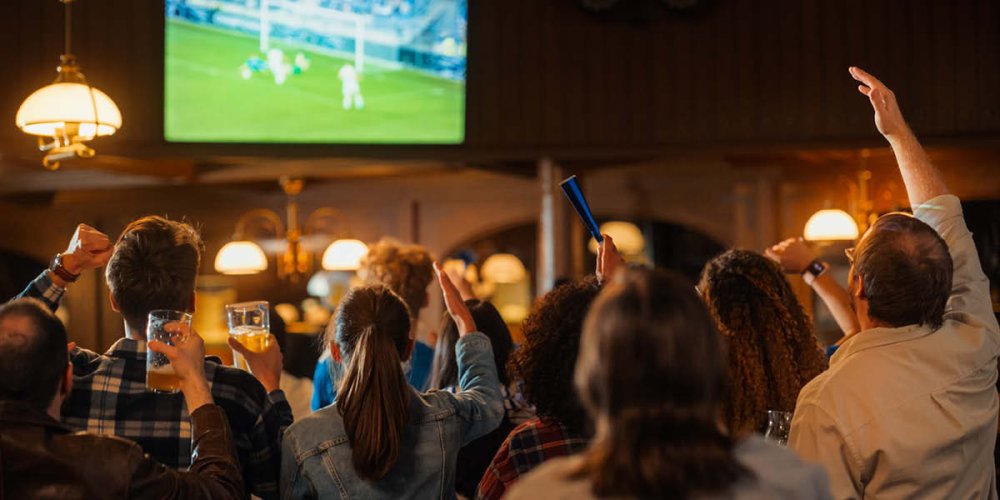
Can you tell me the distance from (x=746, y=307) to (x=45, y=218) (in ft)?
27.5

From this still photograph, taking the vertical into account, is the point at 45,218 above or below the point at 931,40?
below

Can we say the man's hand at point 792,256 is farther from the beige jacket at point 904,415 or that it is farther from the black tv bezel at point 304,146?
the black tv bezel at point 304,146

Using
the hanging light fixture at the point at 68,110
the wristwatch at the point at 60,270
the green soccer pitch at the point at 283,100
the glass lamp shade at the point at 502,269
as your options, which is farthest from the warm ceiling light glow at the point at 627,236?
the wristwatch at the point at 60,270

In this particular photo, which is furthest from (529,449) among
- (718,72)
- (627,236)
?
(627,236)

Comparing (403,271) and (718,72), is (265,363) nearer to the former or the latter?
(403,271)

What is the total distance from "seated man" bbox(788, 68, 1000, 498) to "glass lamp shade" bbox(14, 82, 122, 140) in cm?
316

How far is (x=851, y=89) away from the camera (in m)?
6.86

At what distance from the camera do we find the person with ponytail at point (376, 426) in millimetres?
2293

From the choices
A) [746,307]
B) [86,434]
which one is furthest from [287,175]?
[86,434]

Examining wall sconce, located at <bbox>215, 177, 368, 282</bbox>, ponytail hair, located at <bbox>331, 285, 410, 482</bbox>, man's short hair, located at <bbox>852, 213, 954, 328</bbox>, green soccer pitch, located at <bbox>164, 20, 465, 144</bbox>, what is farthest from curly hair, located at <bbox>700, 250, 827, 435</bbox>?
wall sconce, located at <bbox>215, 177, 368, 282</bbox>

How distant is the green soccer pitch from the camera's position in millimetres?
6312

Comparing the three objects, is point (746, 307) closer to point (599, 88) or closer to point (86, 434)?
point (86, 434)

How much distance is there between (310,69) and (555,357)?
4.69m

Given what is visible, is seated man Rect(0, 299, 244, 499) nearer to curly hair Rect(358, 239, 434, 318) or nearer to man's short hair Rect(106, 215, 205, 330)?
man's short hair Rect(106, 215, 205, 330)
